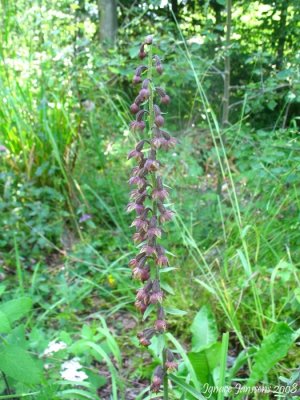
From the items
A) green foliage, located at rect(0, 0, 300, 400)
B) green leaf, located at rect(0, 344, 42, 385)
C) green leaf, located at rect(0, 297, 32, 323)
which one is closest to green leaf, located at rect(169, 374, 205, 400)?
Result: green foliage, located at rect(0, 0, 300, 400)

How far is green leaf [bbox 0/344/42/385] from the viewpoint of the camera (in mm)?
1571

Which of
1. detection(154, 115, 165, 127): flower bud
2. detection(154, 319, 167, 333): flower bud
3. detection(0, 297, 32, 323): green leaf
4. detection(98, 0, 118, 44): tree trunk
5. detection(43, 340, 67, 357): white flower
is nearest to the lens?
detection(154, 115, 165, 127): flower bud

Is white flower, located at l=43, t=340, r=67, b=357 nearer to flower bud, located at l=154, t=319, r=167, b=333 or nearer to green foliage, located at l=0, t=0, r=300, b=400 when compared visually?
green foliage, located at l=0, t=0, r=300, b=400

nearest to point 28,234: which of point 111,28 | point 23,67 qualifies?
point 23,67

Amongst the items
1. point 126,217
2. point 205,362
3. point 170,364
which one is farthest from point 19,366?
point 126,217

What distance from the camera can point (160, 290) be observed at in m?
1.45

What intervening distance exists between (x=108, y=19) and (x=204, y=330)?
478 centimetres

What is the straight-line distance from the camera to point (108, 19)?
5969 millimetres

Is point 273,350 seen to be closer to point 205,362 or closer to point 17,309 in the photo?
point 205,362

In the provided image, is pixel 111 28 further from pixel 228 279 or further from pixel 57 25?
pixel 228 279

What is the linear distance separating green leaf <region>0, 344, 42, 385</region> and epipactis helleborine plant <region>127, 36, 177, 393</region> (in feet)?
1.31

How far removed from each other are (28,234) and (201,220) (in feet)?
A: 4.06

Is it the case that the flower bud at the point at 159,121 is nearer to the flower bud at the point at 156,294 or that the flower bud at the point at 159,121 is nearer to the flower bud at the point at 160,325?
the flower bud at the point at 156,294

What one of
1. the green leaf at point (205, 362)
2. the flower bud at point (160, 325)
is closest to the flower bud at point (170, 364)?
the flower bud at point (160, 325)
